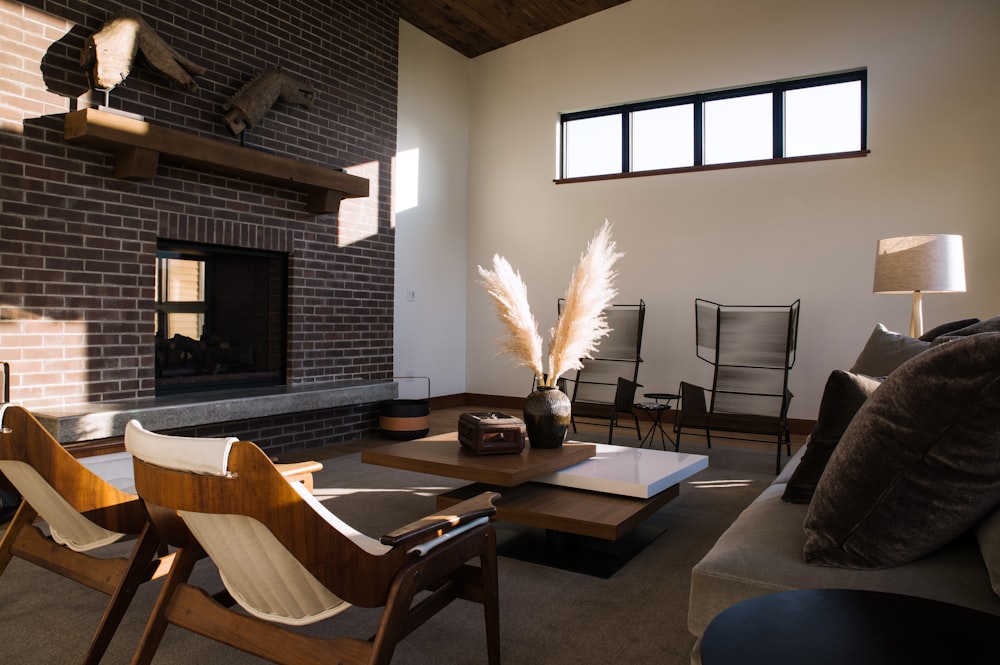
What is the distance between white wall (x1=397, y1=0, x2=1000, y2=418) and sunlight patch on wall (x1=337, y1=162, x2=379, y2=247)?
31.5 inches

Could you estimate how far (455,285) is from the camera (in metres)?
7.07

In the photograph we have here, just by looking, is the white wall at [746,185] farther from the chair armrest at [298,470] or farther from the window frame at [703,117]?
the chair armrest at [298,470]

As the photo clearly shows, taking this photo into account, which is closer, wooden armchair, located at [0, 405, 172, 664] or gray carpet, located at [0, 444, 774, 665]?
wooden armchair, located at [0, 405, 172, 664]

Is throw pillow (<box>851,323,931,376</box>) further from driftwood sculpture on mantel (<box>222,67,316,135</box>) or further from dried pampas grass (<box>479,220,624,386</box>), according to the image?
driftwood sculpture on mantel (<box>222,67,316,135</box>)

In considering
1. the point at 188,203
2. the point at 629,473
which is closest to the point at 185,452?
the point at 629,473

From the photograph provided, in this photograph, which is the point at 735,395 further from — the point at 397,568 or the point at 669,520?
the point at 397,568

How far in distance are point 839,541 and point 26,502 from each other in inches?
86.0

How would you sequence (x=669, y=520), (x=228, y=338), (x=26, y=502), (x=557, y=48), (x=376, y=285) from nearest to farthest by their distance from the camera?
1. (x=26, y=502)
2. (x=669, y=520)
3. (x=228, y=338)
4. (x=376, y=285)
5. (x=557, y=48)

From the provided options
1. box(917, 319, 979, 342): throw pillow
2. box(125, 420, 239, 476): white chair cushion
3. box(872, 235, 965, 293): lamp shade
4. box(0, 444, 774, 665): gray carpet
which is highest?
box(872, 235, 965, 293): lamp shade

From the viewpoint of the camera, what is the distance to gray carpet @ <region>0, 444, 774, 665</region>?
1.90 meters

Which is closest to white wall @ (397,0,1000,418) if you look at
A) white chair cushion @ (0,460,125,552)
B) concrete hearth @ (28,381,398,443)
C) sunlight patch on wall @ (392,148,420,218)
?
sunlight patch on wall @ (392,148,420,218)

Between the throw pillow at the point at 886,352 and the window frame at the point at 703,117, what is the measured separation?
296 cm

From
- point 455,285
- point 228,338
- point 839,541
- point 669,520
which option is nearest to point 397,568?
point 839,541

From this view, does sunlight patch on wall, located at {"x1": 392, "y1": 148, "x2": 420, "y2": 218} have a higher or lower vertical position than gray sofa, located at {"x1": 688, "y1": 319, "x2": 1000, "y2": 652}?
higher
